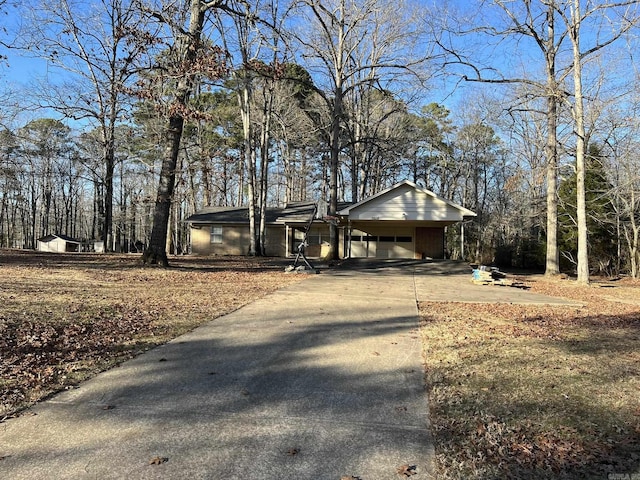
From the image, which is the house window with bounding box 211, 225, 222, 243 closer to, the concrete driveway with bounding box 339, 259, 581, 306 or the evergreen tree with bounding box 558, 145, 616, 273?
the concrete driveway with bounding box 339, 259, 581, 306

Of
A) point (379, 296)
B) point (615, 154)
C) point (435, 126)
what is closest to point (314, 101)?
point (435, 126)

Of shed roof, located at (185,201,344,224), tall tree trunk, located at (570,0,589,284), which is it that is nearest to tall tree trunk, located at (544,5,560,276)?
tall tree trunk, located at (570,0,589,284)

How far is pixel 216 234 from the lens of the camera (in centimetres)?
2916

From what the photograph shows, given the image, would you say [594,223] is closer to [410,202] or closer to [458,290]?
[410,202]


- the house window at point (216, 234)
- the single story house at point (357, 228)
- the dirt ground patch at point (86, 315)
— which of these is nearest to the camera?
the dirt ground patch at point (86, 315)

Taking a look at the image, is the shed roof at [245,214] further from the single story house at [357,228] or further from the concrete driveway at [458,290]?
the concrete driveway at [458,290]

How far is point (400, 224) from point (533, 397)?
69.8 feet

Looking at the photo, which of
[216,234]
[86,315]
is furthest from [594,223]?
[86,315]

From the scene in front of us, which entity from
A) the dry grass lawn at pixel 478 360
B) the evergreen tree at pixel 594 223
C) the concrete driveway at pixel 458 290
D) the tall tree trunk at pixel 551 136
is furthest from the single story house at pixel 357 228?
the dry grass lawn at pixel 478 360

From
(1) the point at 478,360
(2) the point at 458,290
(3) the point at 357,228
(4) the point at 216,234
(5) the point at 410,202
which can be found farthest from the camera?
(4) the point at 216,234

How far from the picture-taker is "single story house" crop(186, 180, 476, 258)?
20.7 meters

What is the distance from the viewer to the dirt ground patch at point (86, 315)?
4.29 m

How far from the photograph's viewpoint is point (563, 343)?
6.07m

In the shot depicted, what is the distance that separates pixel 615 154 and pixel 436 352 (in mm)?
18940
